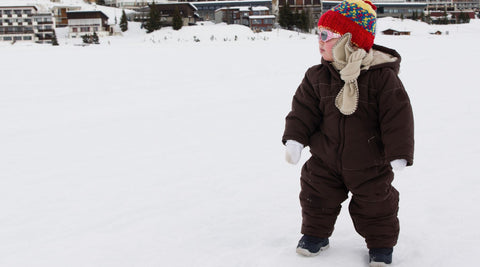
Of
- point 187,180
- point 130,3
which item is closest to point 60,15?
point 130,3

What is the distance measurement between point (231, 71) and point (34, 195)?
7549 millimetres

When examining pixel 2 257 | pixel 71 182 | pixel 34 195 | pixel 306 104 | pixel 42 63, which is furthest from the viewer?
pixel 42 63

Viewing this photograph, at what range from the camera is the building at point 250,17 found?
44.5 metres

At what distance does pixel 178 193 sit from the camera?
3238mm

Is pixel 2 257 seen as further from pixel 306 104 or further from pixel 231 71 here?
pixel 231 71

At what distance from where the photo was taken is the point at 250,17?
4494cm

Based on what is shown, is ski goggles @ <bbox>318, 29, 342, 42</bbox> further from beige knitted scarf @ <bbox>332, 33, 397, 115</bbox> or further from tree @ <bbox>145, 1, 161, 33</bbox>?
tree @ <bbox>145, 1, 161, 33</bbox>

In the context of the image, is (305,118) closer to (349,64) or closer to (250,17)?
Answer: (349,64)

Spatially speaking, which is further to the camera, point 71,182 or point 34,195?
point 71,182

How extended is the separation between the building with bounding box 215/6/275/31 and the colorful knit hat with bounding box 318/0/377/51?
1691 inches

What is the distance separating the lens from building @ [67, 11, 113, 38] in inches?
1704

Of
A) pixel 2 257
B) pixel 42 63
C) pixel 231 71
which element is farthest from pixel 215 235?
pixel 42 63

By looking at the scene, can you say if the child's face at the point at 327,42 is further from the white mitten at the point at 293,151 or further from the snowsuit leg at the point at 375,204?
the snowsuit leg at the point at 375,204

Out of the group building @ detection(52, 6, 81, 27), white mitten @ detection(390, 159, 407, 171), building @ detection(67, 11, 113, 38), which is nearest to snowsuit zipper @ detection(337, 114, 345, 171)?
white mitten @ detection(390, 159, 407, 171)
